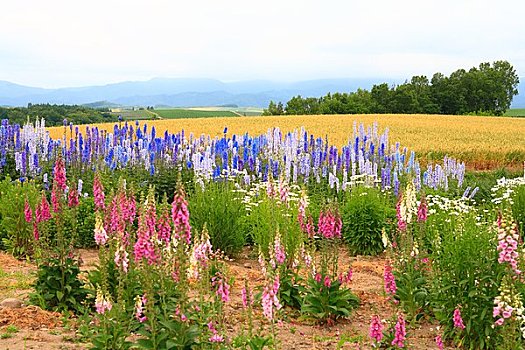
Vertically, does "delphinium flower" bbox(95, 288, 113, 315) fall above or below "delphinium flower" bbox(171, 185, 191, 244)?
below

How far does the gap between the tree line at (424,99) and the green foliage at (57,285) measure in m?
61.8

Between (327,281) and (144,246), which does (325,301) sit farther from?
(144,246)

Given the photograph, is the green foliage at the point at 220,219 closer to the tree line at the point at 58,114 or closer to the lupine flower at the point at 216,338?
the lupine flower at the point at 216,338

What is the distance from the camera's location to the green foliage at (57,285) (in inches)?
251

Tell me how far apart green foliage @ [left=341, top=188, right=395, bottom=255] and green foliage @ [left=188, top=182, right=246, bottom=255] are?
1.97 metres

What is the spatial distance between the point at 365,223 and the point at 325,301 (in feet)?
13.2

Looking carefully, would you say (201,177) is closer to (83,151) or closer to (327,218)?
(83,151)

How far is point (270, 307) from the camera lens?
159 inches

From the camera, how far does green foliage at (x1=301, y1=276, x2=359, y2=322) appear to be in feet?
21.5

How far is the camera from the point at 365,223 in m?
10.4

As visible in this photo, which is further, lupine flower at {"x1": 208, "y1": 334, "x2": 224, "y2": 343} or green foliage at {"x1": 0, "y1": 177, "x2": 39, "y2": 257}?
green foliage at {"x1": 0, "y1": 177, "x2": 39, "y2": 257}

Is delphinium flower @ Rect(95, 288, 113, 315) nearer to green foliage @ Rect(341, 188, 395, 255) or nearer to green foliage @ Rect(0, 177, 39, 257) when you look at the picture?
green foliage @ Rect(0, 177, 39, 257)

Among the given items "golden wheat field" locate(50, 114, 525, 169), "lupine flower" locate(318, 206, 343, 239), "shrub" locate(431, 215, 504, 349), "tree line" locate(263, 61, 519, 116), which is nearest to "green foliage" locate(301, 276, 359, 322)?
"lupine flower" locate(318, 206, 343, 239)

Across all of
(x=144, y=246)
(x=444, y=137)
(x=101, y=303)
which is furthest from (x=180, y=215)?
(x=444, y=137)
